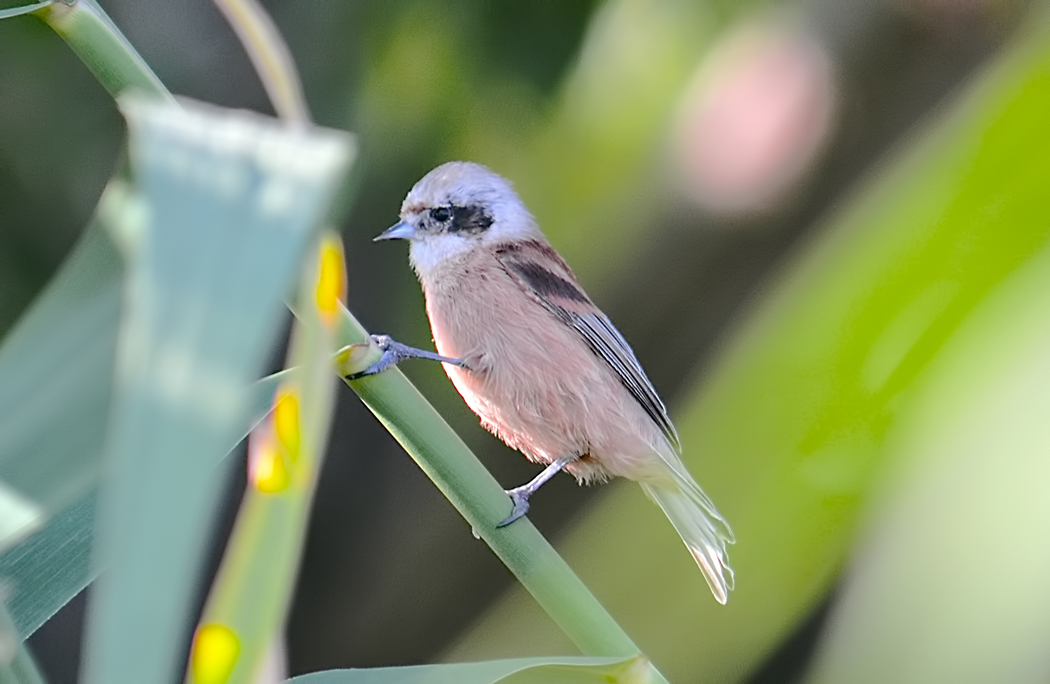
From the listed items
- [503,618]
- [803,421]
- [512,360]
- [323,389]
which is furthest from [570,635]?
[503,618]

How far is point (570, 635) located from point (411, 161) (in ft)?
5.40

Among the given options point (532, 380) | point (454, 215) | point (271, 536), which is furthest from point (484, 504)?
point (454, 215)

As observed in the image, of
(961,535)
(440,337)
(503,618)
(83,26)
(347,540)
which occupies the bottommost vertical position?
(503,618)

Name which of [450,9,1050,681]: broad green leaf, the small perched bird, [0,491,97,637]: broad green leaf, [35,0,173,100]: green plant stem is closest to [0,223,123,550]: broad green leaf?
[0,491,97,637]: broad green leaf

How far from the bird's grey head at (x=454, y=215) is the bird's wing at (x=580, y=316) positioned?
A: 8 centimetres

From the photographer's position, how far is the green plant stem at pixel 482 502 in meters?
0.85

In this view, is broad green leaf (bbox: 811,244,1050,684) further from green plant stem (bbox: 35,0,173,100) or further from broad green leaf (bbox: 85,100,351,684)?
green plant stem (bbox: 35,0,173,100)

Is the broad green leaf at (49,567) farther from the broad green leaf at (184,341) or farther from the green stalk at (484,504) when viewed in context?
the broad green leaf at (184,341)

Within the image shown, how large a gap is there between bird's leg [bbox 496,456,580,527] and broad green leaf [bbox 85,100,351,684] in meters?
0.47

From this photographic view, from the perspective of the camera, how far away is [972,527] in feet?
2.28

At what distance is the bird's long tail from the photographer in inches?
66.1

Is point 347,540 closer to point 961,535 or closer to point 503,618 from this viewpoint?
point 503,618

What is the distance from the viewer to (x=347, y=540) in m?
2.47

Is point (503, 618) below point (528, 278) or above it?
below
